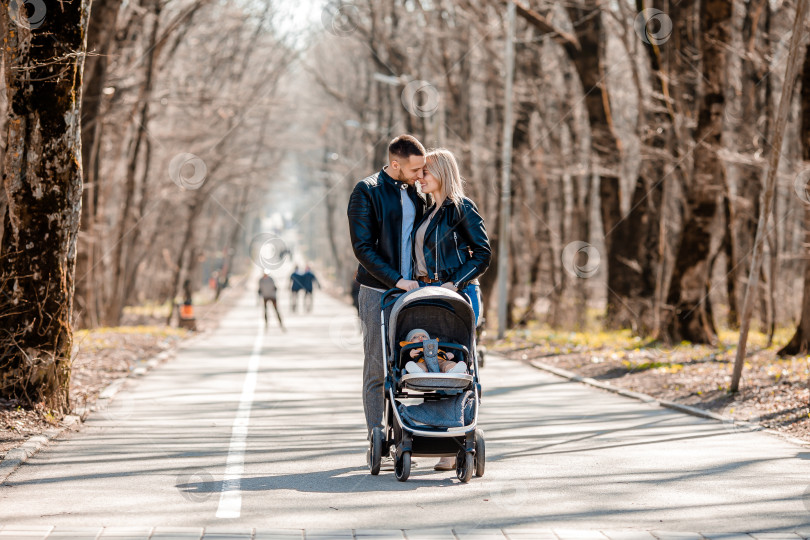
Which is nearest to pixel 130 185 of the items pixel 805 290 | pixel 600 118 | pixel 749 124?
pixel 600 118

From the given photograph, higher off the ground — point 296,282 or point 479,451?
point 479,451

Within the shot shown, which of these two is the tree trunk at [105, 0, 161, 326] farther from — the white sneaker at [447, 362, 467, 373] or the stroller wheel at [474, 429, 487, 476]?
the stroller wheel at [474, 429, 487, 476]

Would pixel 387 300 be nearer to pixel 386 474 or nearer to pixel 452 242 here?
pixel 452 242

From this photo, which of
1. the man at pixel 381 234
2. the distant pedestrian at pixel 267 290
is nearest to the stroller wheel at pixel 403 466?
the man at pixel 381 234

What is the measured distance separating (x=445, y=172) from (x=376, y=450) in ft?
6.25

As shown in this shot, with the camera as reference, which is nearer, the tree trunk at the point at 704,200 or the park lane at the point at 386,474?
the park lane at the point at 386,474

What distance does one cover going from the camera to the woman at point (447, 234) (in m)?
7.41

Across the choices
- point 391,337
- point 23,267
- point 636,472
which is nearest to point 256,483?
point 391,337

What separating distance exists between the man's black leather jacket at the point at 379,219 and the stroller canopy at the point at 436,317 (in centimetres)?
23

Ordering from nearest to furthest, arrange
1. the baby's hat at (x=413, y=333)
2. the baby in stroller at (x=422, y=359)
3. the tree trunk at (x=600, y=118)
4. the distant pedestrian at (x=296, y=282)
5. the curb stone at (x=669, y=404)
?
the baby in stroller at (x=422, y=359)
the baby's hat at (x=413, y=333)
the curb stone at (x=669, y=404)
the tree trunk at (x=600, y=118)
the distant pedestrian at (x=296, y=282)

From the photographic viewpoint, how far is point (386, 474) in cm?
759

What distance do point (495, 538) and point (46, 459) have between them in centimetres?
401

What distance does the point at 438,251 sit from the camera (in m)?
7.52

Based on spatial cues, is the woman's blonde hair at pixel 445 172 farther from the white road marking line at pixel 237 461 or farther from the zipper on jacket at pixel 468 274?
the white road marking line at pixel 237 461
